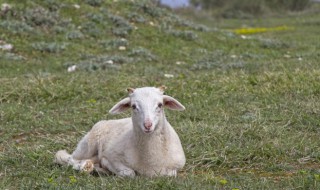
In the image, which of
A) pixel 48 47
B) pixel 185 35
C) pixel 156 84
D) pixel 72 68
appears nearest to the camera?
pixel 156 84

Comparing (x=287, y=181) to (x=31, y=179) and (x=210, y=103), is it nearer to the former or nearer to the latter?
(x=31, y=179)

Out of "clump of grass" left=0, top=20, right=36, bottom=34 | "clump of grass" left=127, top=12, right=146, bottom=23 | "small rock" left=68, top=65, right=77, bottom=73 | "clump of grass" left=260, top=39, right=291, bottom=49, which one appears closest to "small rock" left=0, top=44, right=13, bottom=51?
"clump of grass" left=0, top=20, right=36, bottom=34

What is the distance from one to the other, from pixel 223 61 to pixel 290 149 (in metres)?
8.17

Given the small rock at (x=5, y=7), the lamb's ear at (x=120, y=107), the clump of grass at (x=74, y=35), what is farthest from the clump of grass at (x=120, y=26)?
the lamb's ear at (x=120, y=107)

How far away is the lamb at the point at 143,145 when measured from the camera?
19.0ft

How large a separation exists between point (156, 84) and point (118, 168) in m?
5.57

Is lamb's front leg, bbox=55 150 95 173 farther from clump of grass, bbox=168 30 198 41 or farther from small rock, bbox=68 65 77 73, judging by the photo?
clump of grass, bbox=168 30 198 41

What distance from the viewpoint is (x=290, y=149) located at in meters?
6.93

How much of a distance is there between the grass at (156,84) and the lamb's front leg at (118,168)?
0.64 ft

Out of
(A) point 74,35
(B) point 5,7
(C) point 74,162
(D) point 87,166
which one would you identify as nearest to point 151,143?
(D) point 87,166

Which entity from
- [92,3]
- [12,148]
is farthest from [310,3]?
[12,148]

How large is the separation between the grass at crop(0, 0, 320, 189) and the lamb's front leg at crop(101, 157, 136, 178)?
0.64 feet

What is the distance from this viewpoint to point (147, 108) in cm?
571

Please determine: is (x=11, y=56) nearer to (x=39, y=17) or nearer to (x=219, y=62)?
(x=39, y=17)
